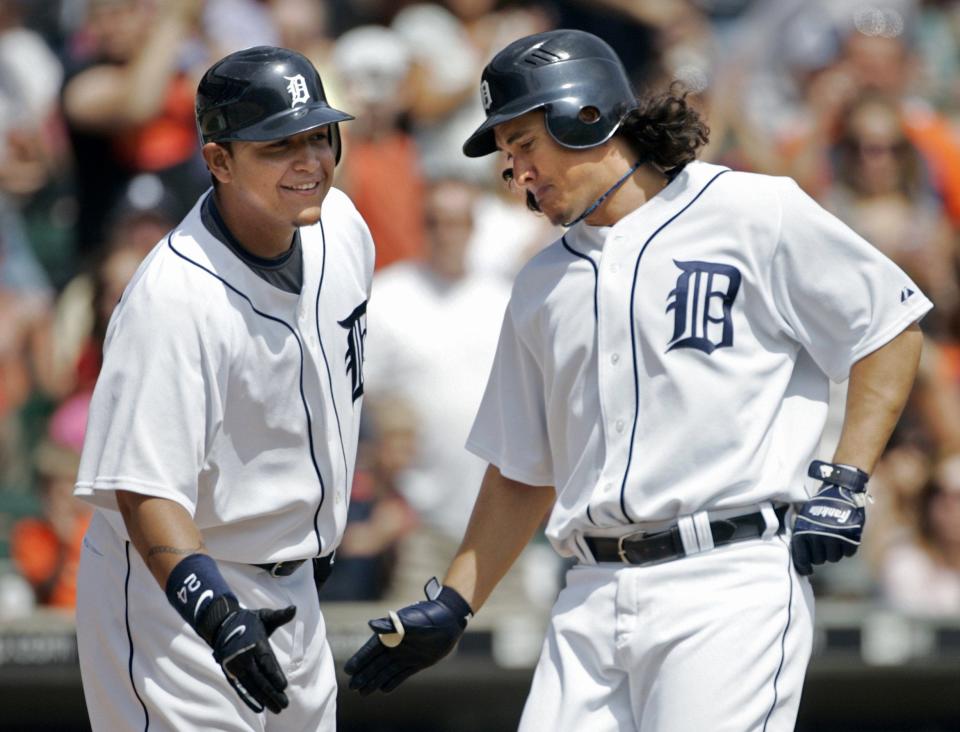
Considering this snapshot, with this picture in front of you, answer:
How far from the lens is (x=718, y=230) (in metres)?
3.23

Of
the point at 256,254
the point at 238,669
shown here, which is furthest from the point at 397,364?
the point at 238,669

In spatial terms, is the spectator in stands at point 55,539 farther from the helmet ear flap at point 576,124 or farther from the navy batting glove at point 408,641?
the helmet ear flap at point 576,124

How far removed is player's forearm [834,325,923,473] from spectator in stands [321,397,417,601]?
2771 mm

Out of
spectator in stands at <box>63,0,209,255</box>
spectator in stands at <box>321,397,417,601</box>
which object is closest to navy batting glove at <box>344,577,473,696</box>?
spectator in stands at <box>321,397,417,601</box>

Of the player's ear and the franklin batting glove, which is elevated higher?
the player's ear

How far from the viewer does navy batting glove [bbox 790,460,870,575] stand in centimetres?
308

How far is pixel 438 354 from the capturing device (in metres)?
6.22

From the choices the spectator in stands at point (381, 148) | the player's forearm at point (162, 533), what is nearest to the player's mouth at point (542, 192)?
the player's forearm at point (162, 533)

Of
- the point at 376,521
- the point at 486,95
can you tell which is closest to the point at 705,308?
the point at 486,95

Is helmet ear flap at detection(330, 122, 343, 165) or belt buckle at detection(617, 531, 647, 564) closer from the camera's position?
belt buckle at detection(617, 531, 647, 564)

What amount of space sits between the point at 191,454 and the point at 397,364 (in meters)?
3.14

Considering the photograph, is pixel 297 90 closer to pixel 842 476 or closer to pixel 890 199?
pixel 842 476

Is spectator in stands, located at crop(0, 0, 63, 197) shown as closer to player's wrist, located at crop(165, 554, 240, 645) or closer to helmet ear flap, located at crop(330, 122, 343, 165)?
helmet ear flap, located at crop(330, 122, 343, 165)

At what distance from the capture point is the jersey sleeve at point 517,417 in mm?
3445
